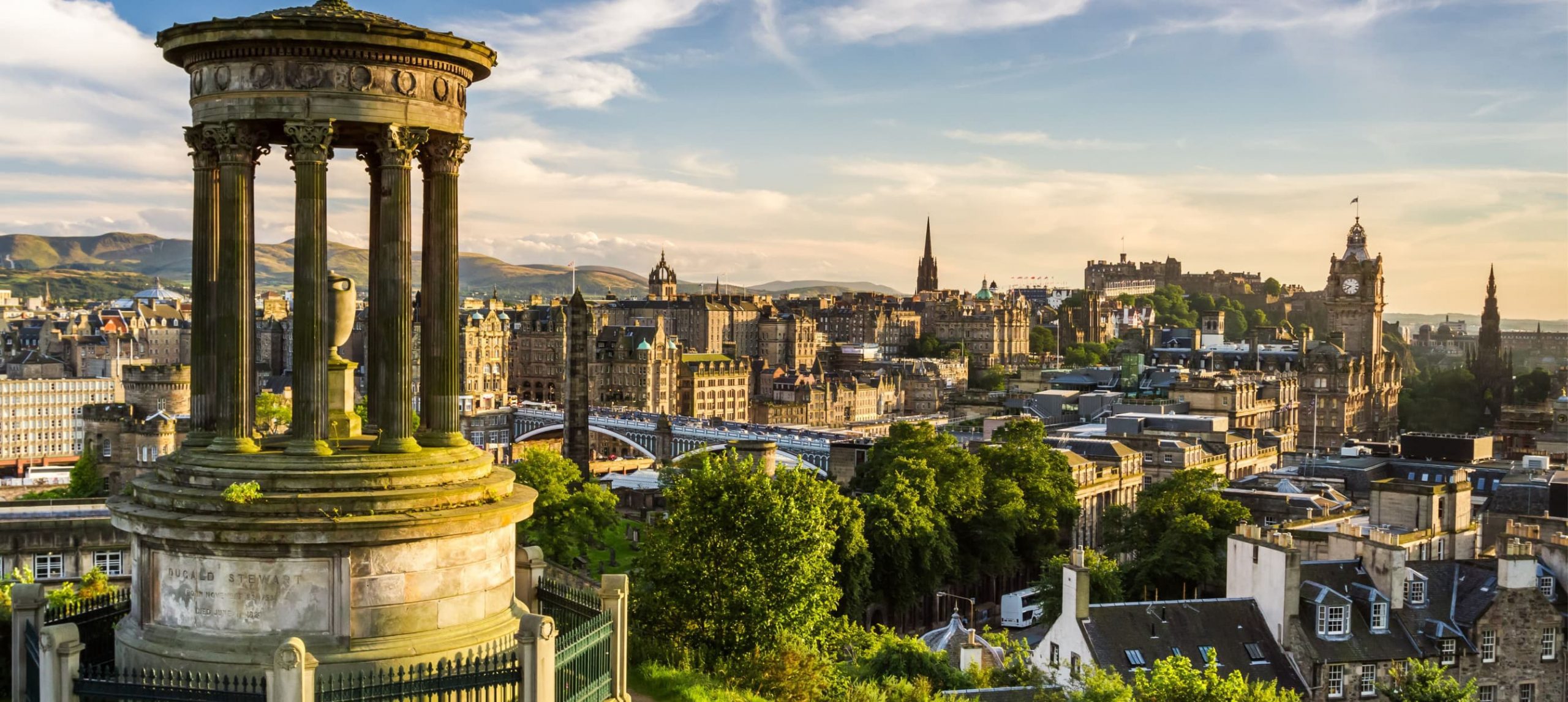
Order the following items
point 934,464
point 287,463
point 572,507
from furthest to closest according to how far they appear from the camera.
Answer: point 934,464 → point 572,507 → point 287,463

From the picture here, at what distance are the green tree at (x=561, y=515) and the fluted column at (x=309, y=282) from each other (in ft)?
129

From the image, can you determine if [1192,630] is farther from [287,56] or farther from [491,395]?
[491,395]

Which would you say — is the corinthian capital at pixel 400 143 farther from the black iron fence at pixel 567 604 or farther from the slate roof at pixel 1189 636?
the slate roof at pixel 1189 636

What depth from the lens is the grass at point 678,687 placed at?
67.9 ft

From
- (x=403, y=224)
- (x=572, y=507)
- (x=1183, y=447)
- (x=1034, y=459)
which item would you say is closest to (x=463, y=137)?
(x=403, y=224)

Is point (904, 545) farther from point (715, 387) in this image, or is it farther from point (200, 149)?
point (715, 387)

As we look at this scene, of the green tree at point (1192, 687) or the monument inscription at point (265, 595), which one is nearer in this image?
the monument inscription at point (265, 595)

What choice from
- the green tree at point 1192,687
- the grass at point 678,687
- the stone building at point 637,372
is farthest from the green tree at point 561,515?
the stone building at point 637,372

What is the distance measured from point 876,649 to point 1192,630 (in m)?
8.47

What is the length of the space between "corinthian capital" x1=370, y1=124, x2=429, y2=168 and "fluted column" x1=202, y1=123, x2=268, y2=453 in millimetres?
1375

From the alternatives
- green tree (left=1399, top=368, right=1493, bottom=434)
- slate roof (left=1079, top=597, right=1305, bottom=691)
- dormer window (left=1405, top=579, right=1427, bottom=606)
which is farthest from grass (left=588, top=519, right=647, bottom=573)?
green tree (left=1399, top=368, right=1493, bottom=434)

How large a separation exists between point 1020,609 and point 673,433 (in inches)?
2264

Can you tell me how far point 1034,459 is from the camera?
70.9 metres

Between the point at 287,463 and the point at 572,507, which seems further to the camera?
the point at 572,507
